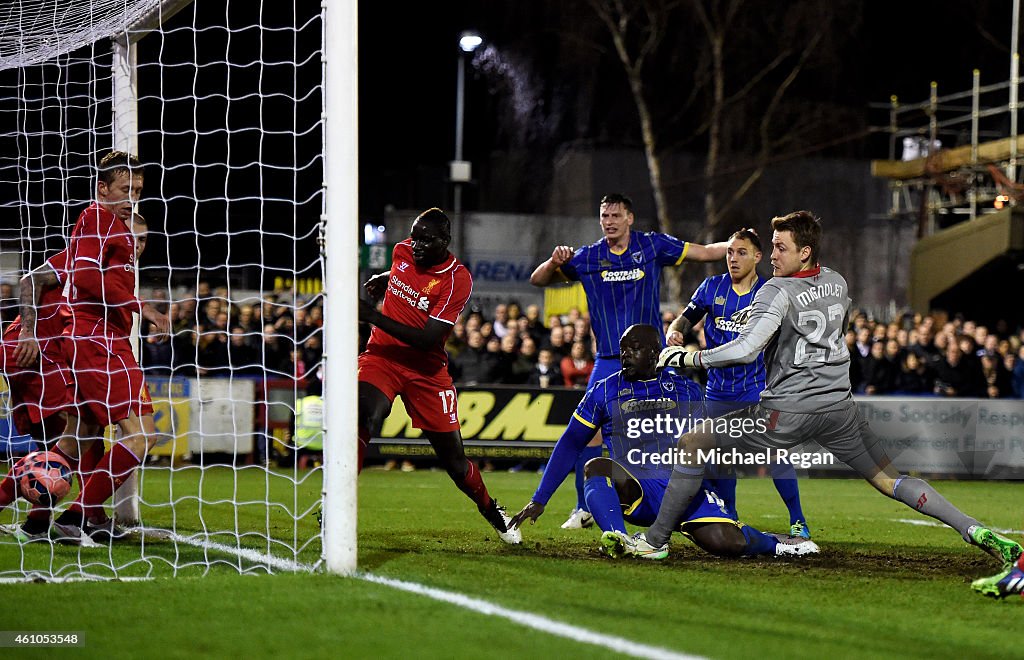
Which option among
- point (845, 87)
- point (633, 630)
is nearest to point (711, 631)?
point (633, 630)

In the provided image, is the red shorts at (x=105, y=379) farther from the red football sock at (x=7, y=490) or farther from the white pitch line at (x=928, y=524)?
the white pitch line at (x=928, y=524)

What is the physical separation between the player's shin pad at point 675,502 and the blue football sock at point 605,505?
218 millimetres

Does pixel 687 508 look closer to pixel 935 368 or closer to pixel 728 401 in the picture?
pixel 728 401

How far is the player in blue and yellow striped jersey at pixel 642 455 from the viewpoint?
7172mm

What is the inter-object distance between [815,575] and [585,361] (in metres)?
9.16

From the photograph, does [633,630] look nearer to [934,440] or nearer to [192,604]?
[192,604]

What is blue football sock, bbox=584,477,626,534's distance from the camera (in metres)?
7.12

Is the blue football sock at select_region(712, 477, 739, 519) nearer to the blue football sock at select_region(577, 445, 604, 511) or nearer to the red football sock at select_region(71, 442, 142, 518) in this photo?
the blue football sock at select_region(577, 445, 604, 511)

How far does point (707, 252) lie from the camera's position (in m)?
8.60

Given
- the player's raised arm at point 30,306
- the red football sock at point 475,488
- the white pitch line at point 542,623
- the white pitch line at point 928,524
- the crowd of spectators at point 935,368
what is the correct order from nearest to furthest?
1. the white pitch line at point 542,623
2. the player's raised arm at point 30,306
3. the red football sock at point 475,488
4. the white pitch line at point 928,524
5. the crowd of spectators at point 935,368

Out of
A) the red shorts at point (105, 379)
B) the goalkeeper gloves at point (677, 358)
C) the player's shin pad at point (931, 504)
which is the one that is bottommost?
the player's shin pad at point (931, 504)

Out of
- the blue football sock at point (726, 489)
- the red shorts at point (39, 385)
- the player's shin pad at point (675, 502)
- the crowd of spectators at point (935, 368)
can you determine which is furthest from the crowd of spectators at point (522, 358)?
the player's shin pad at point (675, 502)

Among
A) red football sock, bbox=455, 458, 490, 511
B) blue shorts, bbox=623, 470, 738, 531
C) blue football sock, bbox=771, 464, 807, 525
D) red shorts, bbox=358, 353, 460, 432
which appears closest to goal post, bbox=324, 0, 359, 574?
red shorts, bbox=358, 353, 460, 432

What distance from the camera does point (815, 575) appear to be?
6.63m
